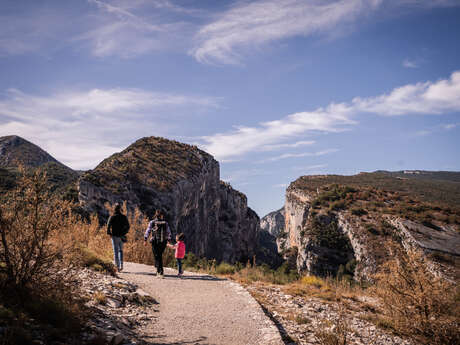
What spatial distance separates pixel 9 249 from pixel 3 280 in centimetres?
39

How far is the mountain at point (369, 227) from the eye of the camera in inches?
1341

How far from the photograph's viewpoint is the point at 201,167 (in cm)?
5488

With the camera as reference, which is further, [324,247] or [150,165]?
[324,247]

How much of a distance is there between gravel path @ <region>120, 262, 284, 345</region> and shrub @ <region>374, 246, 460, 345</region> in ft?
10.5

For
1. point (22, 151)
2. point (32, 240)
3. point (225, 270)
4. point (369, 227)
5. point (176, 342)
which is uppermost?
point (22, 151)

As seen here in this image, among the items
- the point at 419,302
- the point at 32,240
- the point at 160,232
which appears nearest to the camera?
the point at 32,240

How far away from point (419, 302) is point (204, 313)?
464 centimetres

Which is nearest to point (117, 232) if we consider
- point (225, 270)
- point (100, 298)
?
point (100, 298)

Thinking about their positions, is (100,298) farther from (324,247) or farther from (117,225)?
(324,247)

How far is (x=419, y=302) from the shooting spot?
254 inches

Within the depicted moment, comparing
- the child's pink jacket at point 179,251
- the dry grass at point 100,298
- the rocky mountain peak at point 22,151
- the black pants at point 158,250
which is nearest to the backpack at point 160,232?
the black pants at point 158,250

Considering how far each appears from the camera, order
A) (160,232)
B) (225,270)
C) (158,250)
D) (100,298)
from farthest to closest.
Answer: (225,270) → (160,232) → (158,250) → (100,298)

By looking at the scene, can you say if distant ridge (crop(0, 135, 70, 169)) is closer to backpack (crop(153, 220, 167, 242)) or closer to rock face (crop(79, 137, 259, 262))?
rock face (crop(79, 137, 259, 262))

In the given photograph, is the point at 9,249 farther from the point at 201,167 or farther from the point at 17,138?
the point at 17,138
